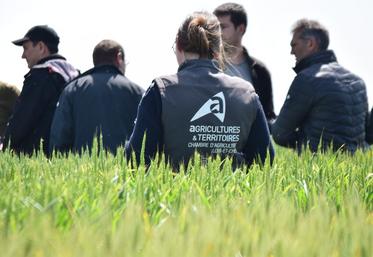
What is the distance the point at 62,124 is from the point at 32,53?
1640mm

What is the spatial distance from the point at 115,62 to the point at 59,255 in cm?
597

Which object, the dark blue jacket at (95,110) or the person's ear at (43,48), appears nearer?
the dark blue jacket at (95,110)

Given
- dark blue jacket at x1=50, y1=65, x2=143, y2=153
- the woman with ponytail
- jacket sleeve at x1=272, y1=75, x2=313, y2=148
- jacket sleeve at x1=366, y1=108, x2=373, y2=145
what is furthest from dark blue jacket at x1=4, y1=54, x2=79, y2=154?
the woman with ponytail

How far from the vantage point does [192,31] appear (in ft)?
14.3

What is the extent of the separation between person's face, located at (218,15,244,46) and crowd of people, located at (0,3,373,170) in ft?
0.04

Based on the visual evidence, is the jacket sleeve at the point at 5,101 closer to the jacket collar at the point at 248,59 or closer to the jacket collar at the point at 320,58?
the jacket collar at the point at 248,59

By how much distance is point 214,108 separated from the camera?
14.2ft

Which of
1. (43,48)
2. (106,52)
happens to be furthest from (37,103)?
(43,48)

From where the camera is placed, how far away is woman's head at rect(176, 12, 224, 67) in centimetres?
436

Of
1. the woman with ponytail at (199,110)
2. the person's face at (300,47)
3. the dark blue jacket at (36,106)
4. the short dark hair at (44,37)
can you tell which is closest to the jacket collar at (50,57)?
→ the dark blue jacket at (36,106)

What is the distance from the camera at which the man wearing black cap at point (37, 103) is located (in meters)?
7.28

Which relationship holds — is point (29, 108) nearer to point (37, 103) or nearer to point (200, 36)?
point (37, 103)

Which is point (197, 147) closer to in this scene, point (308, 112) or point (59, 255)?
point (308, 112)

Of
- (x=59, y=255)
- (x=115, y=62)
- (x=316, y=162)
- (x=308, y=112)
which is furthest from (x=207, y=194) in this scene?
(x=115, y=62)
